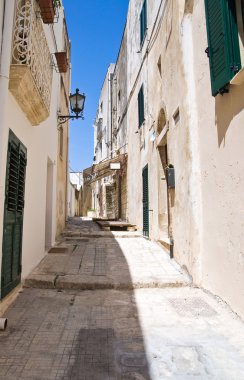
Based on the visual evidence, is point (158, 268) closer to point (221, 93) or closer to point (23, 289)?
point (23, 289)

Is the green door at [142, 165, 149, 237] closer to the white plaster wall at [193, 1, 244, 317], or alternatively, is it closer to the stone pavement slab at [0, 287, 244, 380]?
the white plaster wall at [193, 1, 244, 317]

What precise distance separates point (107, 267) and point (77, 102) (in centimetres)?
461

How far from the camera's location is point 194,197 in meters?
5.16

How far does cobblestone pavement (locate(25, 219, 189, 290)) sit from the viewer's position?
492cm

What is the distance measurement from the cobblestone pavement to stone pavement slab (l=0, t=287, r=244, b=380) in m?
0.35

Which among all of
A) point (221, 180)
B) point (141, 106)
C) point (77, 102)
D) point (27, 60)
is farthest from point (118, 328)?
point (141, 106)

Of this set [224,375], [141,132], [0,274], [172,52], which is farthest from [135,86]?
[224,375]

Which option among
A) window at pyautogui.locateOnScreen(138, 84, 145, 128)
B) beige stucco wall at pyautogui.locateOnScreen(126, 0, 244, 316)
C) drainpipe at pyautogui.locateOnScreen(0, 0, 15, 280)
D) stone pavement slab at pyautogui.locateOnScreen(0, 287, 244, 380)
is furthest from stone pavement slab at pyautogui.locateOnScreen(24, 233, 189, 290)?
window at pyautogui.locateOnScreen(138, 84, 145, 128)

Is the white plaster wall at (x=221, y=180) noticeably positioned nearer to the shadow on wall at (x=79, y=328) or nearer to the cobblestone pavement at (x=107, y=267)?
the cobblestone pavement at (x=107, y=267)

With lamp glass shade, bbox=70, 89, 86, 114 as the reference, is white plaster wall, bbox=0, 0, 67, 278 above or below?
below

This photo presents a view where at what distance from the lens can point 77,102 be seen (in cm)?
830

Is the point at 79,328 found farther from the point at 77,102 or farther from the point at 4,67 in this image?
the point at 77,102

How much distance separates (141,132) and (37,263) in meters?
6.21

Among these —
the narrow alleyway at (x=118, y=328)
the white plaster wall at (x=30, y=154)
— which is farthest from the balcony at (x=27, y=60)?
the narrow alleyway at (x=118, y=328)
